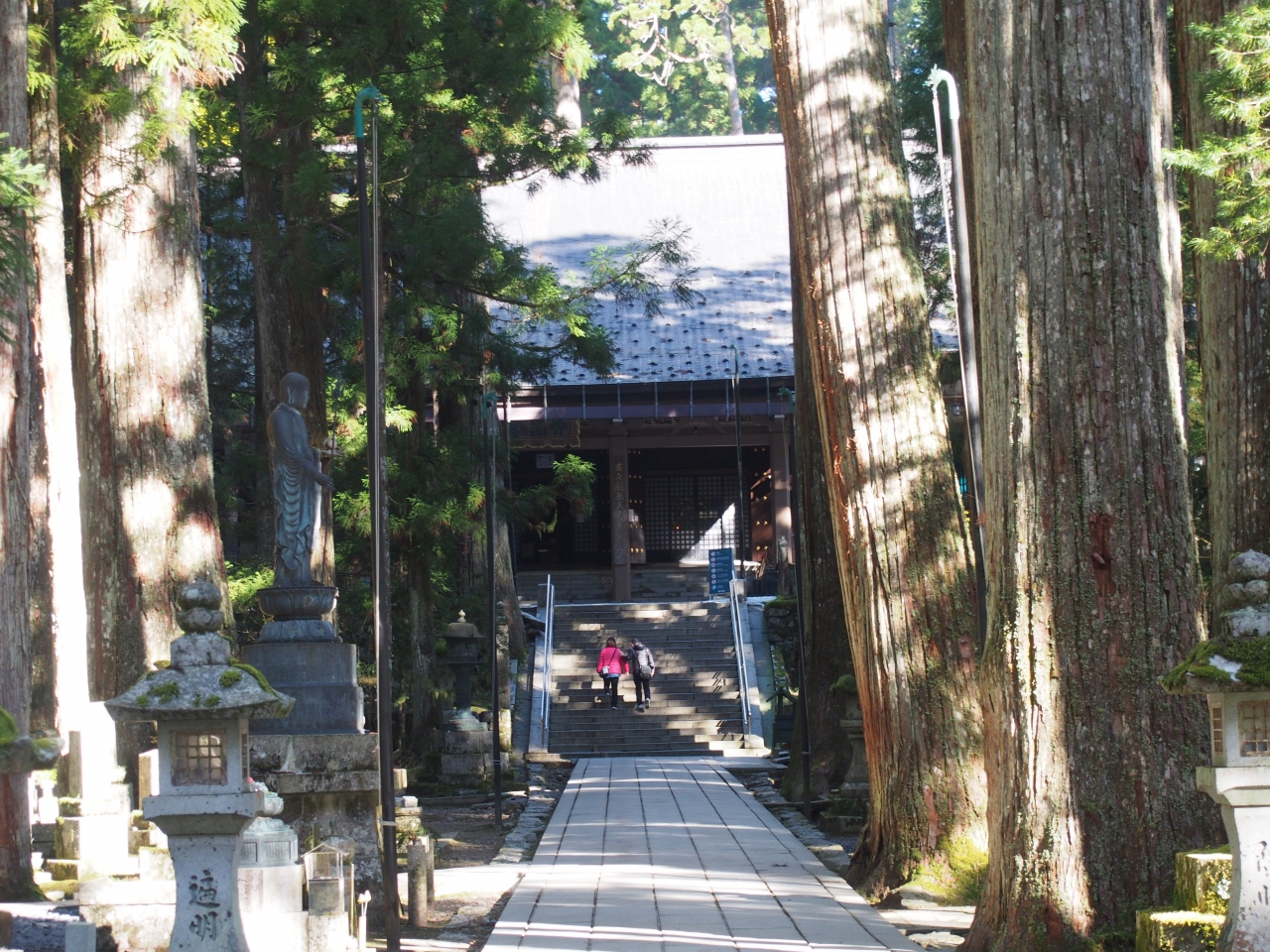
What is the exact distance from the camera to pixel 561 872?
368 inches

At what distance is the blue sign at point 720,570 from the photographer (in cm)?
2564

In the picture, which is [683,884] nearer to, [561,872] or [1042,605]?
[561,872]

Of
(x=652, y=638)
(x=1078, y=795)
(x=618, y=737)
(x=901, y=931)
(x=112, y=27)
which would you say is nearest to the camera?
(x=1078, y=795)

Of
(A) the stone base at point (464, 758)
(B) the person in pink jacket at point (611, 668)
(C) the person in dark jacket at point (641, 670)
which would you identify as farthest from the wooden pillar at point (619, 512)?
(A) the stone base at point (464, 758)

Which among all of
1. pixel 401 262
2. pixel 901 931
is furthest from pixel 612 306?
pixel 901 931

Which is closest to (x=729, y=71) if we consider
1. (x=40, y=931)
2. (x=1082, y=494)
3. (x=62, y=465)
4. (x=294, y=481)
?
(x=62, y=465)

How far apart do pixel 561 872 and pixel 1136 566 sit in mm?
4925

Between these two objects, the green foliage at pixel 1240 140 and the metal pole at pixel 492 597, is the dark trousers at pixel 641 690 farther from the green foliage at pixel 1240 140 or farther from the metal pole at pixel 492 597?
the green foliage at pixel 1240 140

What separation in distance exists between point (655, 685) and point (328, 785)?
1386 cm

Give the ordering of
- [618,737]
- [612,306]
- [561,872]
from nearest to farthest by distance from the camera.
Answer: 1. [561,872]
2. [618,737]
3. [612,306]

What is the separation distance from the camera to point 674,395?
83.7 feet

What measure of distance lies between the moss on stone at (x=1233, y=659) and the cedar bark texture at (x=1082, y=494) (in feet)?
→ 2.72

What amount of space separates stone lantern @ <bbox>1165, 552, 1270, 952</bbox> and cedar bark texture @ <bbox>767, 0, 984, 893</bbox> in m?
3.11

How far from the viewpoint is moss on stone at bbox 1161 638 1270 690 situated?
15.5ft
